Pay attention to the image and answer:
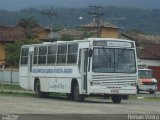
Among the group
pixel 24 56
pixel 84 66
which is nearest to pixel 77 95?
pixel 84 66

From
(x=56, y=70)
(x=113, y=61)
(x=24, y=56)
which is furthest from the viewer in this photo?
(x=24, y=56)

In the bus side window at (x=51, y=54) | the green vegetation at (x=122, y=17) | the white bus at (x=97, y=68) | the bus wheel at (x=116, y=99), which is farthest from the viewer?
the green vegetation at (x=122, y=17)

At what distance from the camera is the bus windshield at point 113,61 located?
29.1 m

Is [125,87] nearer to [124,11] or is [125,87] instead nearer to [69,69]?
[69,69]

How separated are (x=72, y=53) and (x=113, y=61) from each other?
2.79 meters

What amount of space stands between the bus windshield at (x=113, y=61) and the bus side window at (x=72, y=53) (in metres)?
1.75

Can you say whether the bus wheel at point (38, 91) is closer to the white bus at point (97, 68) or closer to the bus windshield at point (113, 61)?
the white bus at point (97, 68)

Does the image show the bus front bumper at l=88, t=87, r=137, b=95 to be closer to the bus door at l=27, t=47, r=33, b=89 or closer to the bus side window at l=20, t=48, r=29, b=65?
the bus door at l=27, t=47, r=33, b=89

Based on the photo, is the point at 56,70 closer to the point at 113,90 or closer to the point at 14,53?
the point at 113,90

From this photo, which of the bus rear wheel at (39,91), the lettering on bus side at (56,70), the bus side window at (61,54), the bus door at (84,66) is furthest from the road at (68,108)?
the bus rear wheel at (39,91)

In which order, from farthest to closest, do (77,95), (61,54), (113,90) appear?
1. (61,54)
2. (77,95)
3. (113,90)

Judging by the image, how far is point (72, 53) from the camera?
3112 centimetres

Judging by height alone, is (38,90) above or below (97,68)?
below

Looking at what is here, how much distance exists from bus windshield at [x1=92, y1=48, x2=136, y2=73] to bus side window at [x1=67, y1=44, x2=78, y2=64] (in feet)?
5.75
